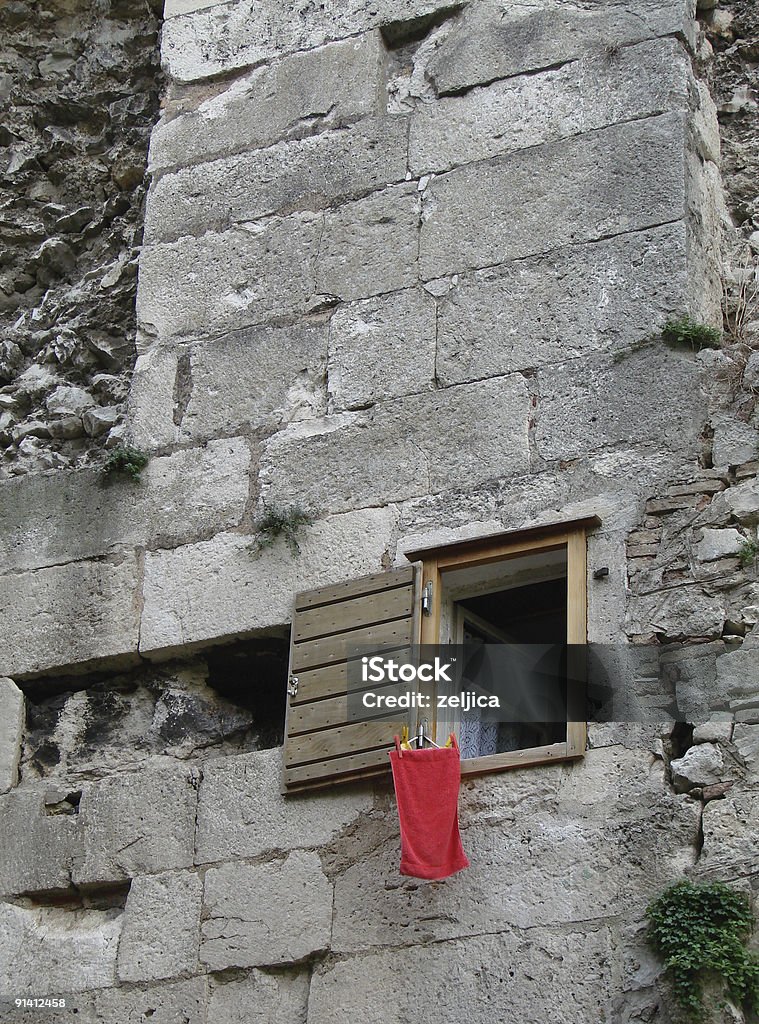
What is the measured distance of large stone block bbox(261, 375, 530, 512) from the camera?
6004mm

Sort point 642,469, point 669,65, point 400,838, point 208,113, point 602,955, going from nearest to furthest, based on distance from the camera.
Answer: point 602,955 → point 400,838 → point 642,469 → point 669,65 → point 208,113

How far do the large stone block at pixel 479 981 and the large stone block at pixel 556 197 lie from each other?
2.55 m

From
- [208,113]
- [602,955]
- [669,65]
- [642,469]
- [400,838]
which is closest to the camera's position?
[602,955]

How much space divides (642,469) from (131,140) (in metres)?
3.20

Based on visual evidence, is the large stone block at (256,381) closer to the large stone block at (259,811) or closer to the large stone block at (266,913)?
the large stone block at (259,811)

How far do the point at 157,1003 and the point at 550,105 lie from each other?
359 cm

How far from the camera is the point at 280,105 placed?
7.20 metres

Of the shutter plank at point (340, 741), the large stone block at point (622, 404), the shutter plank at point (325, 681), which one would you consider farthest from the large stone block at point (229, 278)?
the shutter plank at point (340, 741)

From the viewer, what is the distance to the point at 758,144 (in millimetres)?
6750

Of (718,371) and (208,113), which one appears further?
(208,113)

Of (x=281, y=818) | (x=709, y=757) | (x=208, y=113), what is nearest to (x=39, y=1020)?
(x=281, y=818)

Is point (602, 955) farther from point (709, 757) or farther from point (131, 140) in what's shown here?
point (131, 140)

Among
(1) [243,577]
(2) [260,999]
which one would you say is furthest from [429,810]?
(1) [243,577]

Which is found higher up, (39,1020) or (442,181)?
(442,181)
